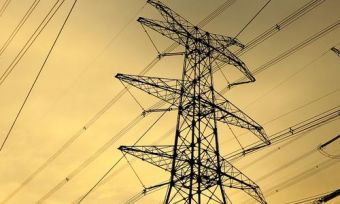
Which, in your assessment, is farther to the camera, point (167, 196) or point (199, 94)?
point (199, 94)

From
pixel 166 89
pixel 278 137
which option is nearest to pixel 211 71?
pixel 166 89

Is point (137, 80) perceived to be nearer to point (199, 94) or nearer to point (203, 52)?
point (199, 94)

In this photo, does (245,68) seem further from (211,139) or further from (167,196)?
(167,196)

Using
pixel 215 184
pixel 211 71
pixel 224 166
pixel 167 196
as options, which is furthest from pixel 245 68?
pixel 167 196

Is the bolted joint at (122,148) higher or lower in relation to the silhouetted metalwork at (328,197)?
higher

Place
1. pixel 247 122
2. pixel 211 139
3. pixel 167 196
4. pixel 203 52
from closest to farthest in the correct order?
pixel 167 196
pixel 211 139
pixel 247 122
pixel 203 52

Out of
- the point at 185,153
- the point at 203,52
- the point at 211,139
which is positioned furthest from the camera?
the point at 203,52

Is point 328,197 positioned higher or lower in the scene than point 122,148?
lower

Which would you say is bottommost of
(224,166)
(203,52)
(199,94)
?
(224,166)

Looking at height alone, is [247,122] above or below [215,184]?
above

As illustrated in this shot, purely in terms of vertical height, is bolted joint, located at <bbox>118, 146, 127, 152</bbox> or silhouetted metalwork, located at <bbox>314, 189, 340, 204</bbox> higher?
bolted joint, located at <bbox>118, 146, 127, 152</bbox>
